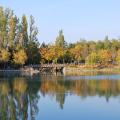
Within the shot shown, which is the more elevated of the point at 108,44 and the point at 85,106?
the point at 108,44

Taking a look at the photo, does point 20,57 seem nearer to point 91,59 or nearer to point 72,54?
point 91,59

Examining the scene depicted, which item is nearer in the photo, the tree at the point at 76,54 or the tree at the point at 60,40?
the tree at the point at 60,40

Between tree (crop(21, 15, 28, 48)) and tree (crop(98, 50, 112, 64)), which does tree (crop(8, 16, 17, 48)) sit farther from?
tree (crop(98, 50, 112, 64))

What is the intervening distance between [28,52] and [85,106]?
50.3m

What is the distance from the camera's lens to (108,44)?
10069cm

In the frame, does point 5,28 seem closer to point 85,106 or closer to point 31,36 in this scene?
point 31,36

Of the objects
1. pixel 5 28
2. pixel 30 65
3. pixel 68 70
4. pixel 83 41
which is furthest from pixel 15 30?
pixel 83 41

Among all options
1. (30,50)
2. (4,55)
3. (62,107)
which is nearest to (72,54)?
(30,50)

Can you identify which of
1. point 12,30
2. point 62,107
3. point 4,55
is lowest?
point 62,107

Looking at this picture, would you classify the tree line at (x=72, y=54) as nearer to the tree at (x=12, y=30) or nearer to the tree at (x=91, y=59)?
the tree at (x=91, y=59)

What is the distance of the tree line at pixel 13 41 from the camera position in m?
66.9

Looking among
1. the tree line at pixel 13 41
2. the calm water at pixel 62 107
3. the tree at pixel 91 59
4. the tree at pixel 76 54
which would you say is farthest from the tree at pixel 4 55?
the calm water at pixel 62 107

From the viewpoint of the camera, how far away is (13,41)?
68.2m

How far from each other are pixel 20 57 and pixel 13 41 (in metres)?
3.21
